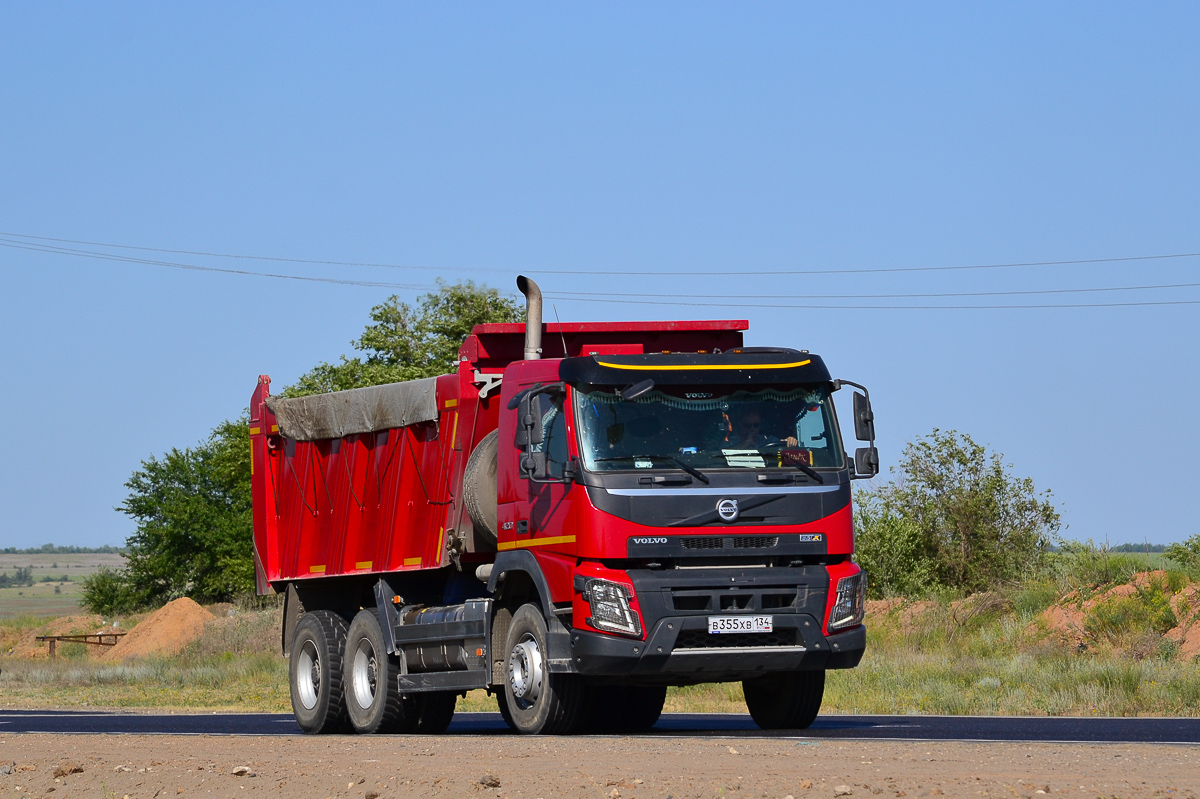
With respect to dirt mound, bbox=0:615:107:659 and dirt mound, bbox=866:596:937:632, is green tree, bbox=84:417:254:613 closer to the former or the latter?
dirt mound, bbox=0:615:107:659

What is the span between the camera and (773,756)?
10.1m

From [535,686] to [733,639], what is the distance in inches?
68.1

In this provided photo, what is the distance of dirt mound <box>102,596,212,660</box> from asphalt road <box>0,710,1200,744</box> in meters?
25.6

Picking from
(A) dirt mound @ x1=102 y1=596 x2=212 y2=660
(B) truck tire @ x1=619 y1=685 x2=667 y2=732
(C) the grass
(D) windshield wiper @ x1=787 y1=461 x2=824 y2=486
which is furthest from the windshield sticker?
(A) dirt mound @ x1=102 y1=596 x2=212 y2=660

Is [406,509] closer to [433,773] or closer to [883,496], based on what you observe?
[433,773]

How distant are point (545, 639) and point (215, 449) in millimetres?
60816

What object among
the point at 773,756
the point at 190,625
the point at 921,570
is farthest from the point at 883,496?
the point at 773,756

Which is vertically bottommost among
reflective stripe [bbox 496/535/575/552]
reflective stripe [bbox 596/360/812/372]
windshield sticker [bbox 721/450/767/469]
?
reflective stripe [bbox 496/535/575/552]

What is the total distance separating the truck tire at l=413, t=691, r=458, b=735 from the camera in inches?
622

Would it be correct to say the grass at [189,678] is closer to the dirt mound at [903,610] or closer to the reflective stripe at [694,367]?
the dirt mound at [903,610]

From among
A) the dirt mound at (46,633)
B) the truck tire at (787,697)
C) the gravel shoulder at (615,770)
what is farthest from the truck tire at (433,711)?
the dirt mound at (46,633)

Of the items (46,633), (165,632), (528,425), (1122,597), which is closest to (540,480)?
(528,425)

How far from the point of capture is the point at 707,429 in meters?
13.1

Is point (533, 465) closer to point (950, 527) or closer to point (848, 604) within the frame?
point (848, 604)
